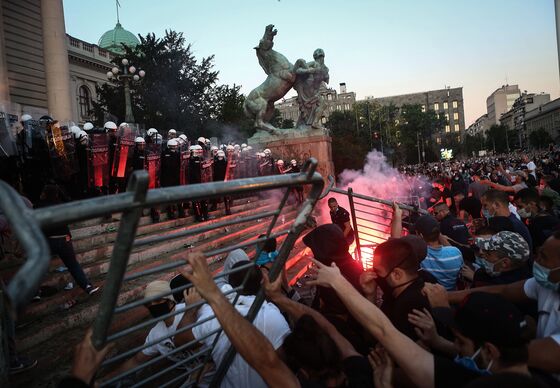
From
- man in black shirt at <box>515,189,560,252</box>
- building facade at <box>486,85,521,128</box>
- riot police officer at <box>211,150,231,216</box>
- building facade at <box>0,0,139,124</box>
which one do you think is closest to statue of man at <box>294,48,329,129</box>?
riot police officer at <box>211,150,231,216</box>

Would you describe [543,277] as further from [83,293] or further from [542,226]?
[83,293]

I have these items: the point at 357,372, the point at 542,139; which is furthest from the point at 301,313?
the point at 542,139

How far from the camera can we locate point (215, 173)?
35.0 feet

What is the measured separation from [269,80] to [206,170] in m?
7.64

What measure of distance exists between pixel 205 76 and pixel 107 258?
23.6m

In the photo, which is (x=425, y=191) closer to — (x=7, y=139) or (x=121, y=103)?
(x=7, y=139)

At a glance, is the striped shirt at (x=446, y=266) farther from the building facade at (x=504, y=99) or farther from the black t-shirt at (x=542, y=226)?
the building facade at (x=504, y=99)

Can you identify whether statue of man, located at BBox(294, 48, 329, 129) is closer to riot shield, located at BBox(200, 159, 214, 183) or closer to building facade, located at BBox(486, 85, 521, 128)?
riot shield, located at BBox(200, 159, 214, 183)

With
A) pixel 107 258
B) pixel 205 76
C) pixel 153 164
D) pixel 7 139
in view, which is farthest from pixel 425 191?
pixel 205 76

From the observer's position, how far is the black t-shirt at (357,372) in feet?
6.07

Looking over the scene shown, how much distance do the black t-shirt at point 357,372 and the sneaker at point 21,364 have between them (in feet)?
8.38

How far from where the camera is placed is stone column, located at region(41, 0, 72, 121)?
70.3ft

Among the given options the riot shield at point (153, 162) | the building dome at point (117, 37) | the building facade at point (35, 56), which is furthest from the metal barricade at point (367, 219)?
the building dome at point (117, 37)

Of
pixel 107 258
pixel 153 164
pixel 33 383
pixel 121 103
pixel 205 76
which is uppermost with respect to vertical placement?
pixel 205 76
